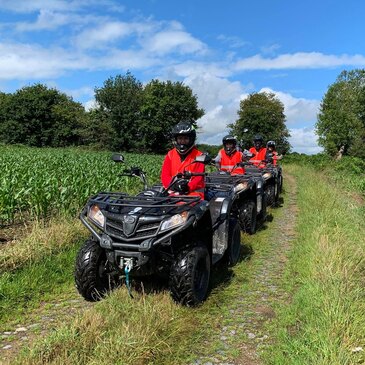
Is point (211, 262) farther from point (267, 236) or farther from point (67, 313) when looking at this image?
point (267, 236)

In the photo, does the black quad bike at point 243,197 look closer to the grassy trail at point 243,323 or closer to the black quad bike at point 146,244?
the grassy trail at point 243,323

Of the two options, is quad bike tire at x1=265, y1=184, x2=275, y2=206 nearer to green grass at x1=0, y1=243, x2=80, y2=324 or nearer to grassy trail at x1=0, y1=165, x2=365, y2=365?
grassy trail at x1=0, y1=165, x2=365, y2=365

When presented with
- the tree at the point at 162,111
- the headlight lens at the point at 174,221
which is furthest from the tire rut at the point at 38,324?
the tree at the point at 162,111

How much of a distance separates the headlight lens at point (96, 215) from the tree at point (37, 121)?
5710 cm

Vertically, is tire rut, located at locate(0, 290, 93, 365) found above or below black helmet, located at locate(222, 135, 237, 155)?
below

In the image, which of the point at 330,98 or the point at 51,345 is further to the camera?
the point at 330,98

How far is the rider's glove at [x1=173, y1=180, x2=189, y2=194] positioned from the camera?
203 inches

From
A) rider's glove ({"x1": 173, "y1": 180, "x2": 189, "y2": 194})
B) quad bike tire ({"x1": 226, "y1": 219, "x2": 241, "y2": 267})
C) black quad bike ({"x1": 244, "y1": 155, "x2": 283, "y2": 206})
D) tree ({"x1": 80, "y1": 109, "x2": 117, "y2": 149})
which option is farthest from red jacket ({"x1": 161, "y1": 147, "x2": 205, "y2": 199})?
tree ({"x1": 80, "y1": 109, "x2": 117, "y2": 149})

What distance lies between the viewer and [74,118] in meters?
62.6

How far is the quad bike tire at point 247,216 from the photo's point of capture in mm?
8102

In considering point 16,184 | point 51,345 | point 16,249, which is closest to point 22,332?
point 51,345

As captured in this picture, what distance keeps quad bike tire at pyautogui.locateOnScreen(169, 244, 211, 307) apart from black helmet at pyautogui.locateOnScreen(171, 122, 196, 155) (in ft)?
5.23

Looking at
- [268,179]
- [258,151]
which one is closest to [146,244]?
[268,179]

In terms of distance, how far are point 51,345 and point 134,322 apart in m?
0.74
